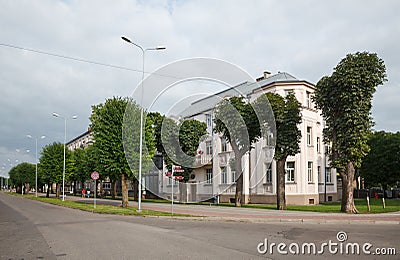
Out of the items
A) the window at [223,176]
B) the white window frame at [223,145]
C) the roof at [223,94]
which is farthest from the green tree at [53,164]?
the roof at [223,94]

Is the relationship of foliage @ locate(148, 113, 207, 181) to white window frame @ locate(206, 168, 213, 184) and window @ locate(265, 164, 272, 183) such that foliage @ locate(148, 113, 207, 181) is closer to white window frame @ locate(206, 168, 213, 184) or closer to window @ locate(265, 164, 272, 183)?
white window frame @ locate(206, 168, 213, 184)

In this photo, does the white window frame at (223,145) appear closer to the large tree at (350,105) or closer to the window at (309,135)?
the window at (309,135)

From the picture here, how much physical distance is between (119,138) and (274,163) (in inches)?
693

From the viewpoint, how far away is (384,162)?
52094 millimetres

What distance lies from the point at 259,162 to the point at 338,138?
51.0ft

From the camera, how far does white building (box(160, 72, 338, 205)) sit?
38.8 metres

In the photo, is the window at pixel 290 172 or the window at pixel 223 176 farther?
the window at pixel 223 176

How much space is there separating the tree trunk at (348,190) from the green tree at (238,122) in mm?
8443

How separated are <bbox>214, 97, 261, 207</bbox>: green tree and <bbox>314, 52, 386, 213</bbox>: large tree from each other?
6744 mm

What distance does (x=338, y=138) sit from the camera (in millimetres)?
25516

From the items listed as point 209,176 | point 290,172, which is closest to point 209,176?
point 209,176

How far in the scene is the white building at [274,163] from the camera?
38750 millimetres

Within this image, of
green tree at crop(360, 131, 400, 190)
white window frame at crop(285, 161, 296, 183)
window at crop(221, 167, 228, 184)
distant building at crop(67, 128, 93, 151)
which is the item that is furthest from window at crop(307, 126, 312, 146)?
distant building at crop(67, 128, 93, 151)

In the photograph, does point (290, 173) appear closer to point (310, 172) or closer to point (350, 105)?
point (310, 172)
